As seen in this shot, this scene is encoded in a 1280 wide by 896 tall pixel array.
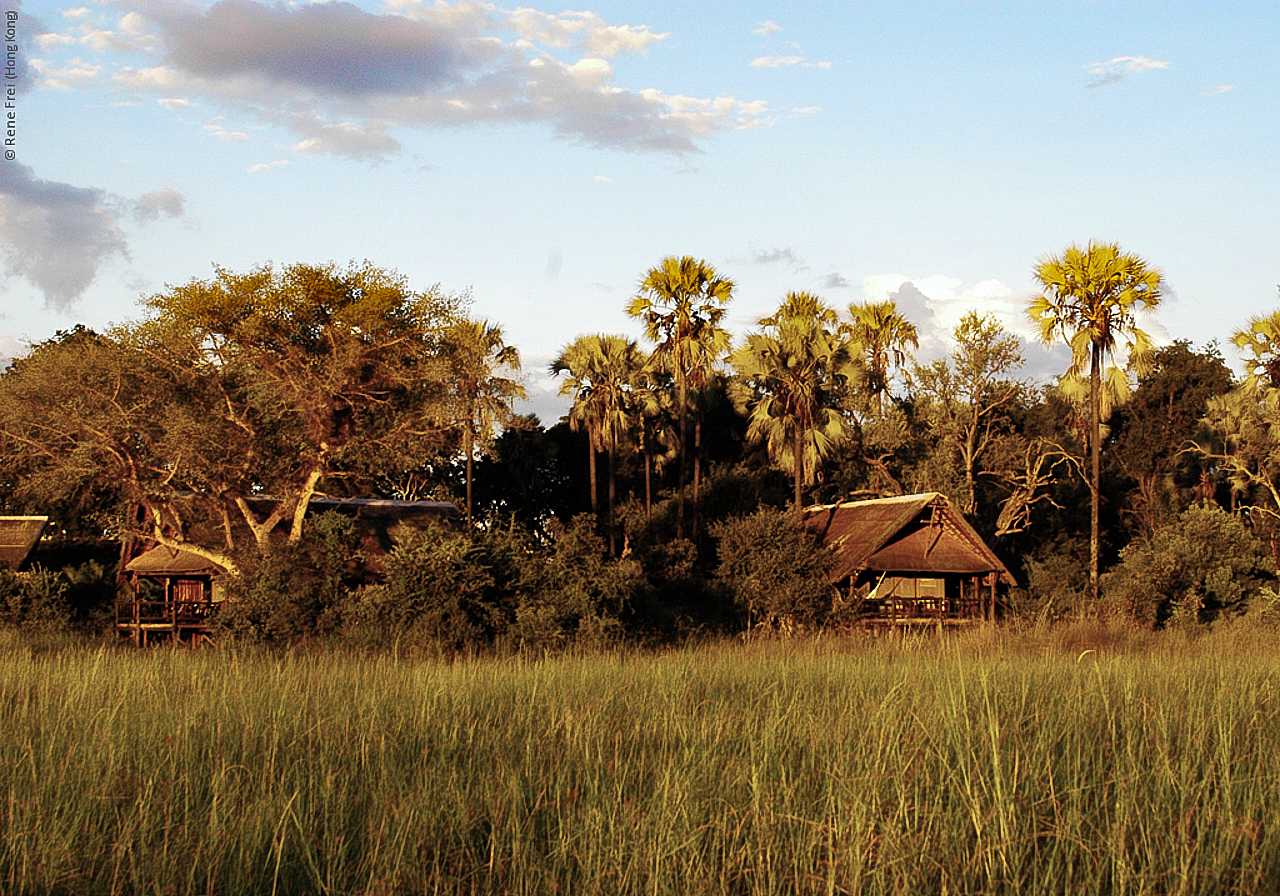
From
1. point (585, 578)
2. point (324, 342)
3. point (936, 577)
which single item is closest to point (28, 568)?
point (324, 342)

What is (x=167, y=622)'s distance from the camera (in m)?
26.0

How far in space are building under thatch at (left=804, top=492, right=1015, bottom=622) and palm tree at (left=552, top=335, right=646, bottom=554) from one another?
9.75 m

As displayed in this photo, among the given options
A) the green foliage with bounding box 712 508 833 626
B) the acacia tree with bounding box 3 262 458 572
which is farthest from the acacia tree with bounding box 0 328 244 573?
the green foliage with bounding box 712 508 833 626

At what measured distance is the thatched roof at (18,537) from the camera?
30.3 metres

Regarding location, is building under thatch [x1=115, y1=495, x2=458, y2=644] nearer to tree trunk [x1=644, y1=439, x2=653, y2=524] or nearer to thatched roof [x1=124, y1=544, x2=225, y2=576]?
thatched roof [x1=124, y1=544, x2=225, y2=576]

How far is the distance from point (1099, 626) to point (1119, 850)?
542 inches

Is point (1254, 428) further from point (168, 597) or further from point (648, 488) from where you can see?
point (168, 597)

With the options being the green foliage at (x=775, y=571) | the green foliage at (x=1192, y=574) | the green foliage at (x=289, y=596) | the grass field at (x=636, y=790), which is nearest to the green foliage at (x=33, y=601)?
the green foliage at (x=289, y=596)

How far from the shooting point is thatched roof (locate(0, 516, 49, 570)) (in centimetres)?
3031

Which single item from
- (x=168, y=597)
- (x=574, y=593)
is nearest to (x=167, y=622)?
(x=168, y=597)

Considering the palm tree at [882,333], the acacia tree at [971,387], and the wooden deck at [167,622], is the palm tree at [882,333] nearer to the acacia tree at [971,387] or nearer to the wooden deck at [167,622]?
the acacia tree at [971,387]

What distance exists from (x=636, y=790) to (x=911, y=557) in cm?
2358

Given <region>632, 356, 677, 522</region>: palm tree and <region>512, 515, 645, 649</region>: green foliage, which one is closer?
<region>512, 515, 645, 649</region>: green foliage

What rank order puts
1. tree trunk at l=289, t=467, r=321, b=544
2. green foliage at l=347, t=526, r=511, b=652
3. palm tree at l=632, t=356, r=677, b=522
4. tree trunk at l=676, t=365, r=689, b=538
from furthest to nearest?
palm tree at l=632, t=356, r=677, b=522 < tree trunk at l=676, t=365, r=689, b=538 < tree trunk at l=289, t=467, r=321, b=544 < green foliage at l=347, t=526, r=511, b=652
